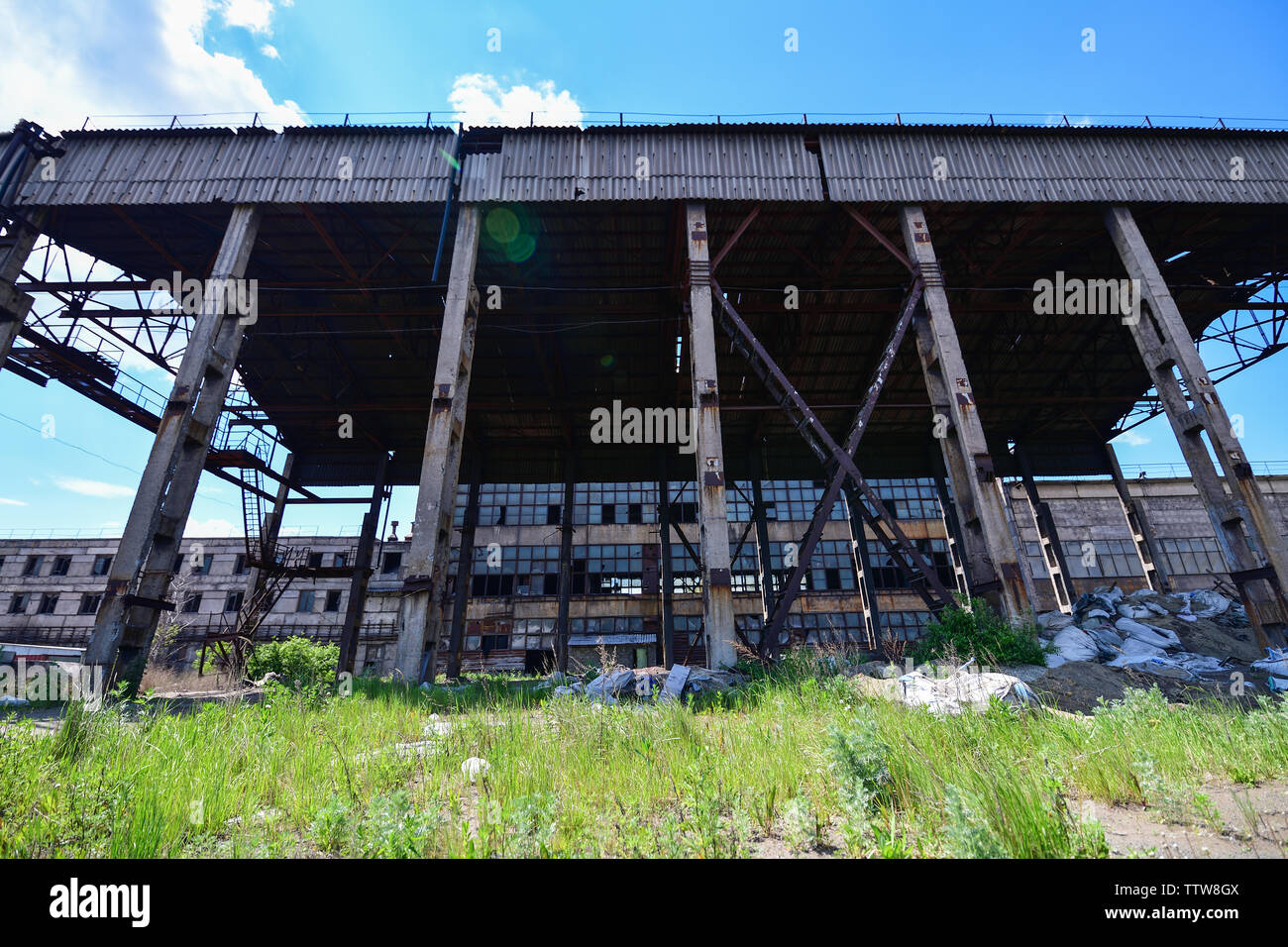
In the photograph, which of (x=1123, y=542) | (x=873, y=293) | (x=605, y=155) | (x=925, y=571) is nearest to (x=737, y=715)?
(x=925, y=571)

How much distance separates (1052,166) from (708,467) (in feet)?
37.0

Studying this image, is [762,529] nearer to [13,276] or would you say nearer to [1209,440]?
[1209,440]

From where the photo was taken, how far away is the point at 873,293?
1462 cm

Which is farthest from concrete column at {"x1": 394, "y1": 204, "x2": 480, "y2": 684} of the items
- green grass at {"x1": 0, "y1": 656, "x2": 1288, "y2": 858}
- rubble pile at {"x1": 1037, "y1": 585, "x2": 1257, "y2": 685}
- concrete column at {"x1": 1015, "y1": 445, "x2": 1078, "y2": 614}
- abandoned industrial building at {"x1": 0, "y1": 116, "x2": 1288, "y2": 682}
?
concrete column at {"x1": 1015, "y1": 445, "x2": 1078, "y2": 614}

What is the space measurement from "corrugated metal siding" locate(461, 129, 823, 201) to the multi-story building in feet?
32.9

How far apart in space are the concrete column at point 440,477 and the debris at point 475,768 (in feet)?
19.1

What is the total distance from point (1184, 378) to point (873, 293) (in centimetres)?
687

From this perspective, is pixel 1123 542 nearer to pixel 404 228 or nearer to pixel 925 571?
pixel 925 571

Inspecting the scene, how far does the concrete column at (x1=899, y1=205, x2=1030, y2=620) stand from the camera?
373 inches

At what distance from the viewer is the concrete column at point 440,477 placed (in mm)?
9047

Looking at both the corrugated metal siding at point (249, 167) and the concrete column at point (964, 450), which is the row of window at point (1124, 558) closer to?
the concrete column at point (964, 450)

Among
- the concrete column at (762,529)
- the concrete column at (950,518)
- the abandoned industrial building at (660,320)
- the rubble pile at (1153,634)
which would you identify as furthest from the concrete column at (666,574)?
the rubble pile at (1153,634)

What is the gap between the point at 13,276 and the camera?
1177 centimetres

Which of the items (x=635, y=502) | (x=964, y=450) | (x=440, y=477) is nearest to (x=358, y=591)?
(x=440, y=477)
